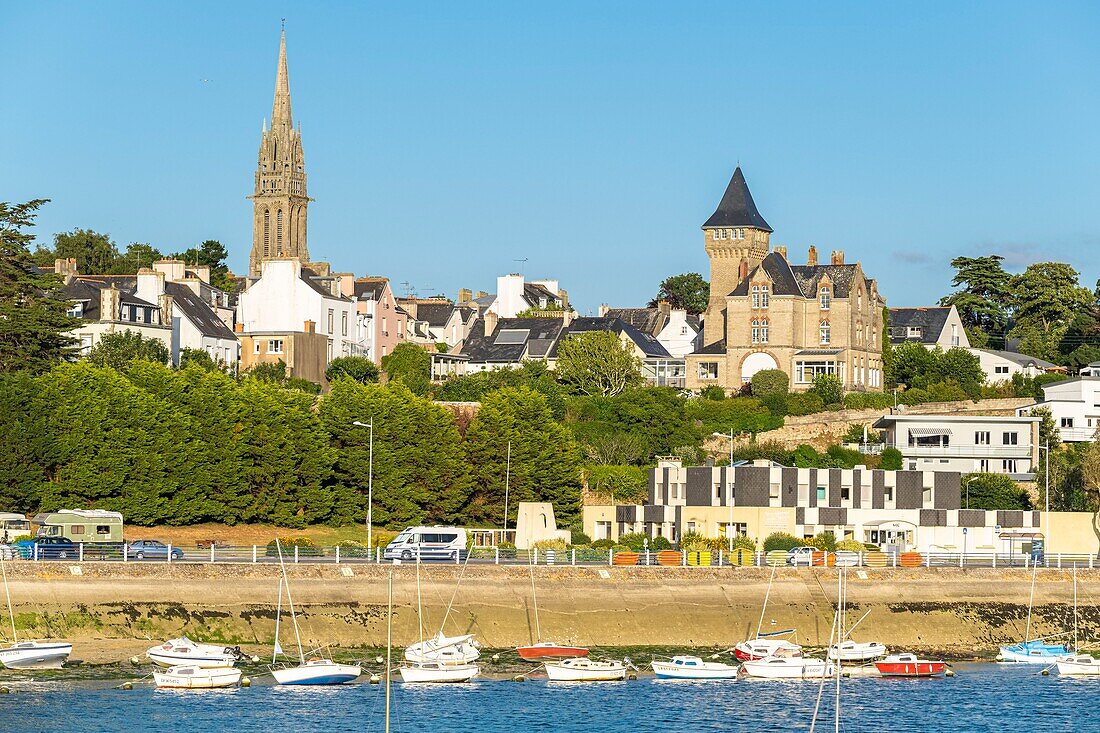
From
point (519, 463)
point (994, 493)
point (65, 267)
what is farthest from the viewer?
point (65, 267)

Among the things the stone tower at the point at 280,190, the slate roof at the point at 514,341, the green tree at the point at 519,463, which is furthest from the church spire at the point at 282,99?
the green tree at the point at 519,463

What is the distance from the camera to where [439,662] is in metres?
60.4

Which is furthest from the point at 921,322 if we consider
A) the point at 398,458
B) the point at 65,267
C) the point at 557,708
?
the point at 557,708

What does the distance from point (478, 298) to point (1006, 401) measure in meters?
75.3

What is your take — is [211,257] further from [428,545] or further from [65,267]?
[428,545]

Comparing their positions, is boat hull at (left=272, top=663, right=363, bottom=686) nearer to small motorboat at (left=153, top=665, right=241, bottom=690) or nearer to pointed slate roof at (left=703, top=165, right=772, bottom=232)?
small motorboat at (left=153, top=665, right=241, bottom=690)

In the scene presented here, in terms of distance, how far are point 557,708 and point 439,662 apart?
5765mm

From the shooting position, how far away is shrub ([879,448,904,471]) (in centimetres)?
10572

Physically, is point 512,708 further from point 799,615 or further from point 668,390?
point 668,390

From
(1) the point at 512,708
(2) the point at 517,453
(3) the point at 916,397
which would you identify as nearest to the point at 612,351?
(3) the point at 916,397

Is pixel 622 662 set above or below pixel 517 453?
below

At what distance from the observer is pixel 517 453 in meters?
93.3

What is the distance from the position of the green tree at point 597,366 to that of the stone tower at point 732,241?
1264 centimetres

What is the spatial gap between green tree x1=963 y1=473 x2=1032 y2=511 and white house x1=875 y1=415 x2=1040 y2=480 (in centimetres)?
298
